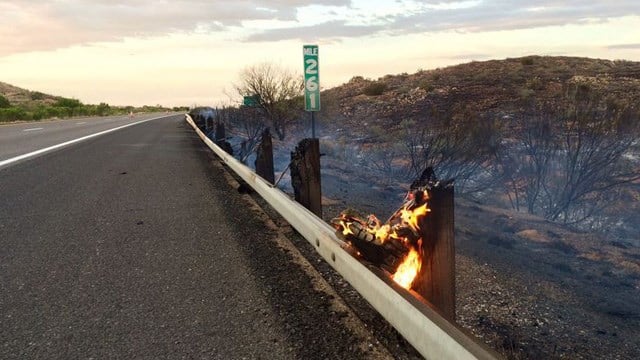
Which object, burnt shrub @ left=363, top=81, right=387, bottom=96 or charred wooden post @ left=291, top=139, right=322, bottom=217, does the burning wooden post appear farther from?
burnt shrub @ left=363, top=81, right=387, bottom=96

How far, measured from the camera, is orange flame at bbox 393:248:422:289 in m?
2.83

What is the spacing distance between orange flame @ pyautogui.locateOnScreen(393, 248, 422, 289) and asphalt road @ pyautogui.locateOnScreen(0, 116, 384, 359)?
1.29 ft

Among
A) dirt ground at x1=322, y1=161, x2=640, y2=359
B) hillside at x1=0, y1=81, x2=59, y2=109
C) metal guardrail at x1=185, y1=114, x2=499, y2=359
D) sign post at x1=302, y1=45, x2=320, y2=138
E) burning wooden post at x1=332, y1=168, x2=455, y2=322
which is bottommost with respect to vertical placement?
dirt ground at x1=322, y1=161, x2=640, y2=359

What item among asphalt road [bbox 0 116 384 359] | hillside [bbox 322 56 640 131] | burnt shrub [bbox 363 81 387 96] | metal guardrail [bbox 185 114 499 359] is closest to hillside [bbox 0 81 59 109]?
hillside [bbox 322 56 640 131]

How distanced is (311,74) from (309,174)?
192 inches

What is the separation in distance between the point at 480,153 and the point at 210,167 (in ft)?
27.3

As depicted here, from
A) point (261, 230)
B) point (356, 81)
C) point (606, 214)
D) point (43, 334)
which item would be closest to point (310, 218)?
point (261, 230)

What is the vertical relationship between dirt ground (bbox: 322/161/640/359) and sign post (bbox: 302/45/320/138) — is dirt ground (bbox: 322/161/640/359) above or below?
below

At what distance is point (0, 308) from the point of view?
10.8 ft

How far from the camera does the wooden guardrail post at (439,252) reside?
266 cm

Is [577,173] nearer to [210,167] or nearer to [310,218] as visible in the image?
[210,167]

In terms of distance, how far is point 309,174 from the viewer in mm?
5824

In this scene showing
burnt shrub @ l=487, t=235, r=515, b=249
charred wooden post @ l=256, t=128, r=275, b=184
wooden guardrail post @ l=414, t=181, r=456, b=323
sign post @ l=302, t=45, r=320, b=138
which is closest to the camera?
wooden guardrail post @ l=414, t=181, r=456, b=323

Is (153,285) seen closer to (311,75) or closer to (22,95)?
(311,75)
